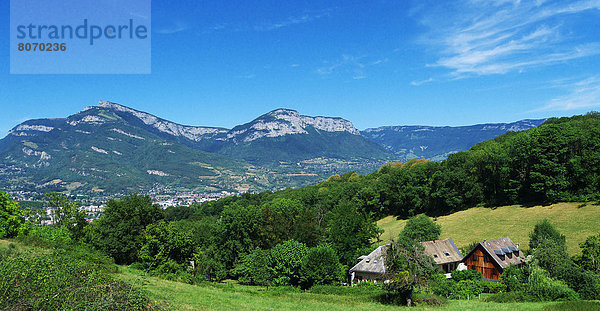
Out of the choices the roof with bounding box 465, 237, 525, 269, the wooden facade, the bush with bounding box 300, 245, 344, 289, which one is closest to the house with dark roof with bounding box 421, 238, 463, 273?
the wooden facade

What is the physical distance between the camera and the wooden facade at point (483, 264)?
1715 inches

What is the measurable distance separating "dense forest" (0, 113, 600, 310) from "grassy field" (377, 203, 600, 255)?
3679 mm

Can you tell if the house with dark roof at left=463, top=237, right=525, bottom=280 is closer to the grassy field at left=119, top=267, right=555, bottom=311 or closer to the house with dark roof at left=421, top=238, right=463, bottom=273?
the house with dark roof at left=421, top=238, right=463, bottom=273

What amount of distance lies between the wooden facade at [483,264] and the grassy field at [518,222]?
9676 mm

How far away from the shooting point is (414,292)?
25828mm

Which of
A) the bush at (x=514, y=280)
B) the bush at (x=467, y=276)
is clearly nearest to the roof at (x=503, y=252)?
the bush at (x=467, y=276)

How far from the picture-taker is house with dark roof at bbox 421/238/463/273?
47.7m

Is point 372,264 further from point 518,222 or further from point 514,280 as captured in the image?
point 518,222

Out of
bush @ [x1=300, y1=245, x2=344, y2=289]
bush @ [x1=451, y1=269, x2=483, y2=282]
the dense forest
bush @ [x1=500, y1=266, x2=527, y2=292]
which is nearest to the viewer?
bush @ [x1=500, y1=266, x2=527, y2=292]

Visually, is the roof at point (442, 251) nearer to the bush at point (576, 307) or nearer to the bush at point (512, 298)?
the bush at point (512, 298)

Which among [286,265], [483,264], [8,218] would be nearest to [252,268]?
[286,265]

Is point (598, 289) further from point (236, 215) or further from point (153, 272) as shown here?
point (236, 215)

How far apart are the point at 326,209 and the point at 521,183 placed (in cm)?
4695

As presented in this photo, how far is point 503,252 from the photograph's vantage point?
145 feet
